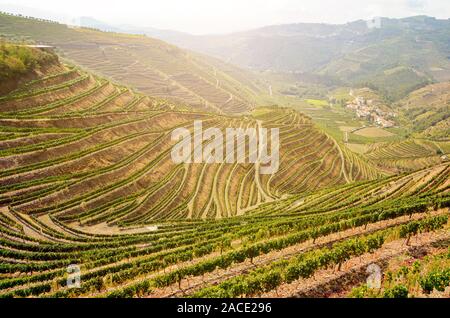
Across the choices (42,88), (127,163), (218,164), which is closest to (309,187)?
(218,164)

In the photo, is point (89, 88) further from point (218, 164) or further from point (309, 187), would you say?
point (309, 187)

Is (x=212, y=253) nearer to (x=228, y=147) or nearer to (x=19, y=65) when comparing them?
(x=228, y=147)

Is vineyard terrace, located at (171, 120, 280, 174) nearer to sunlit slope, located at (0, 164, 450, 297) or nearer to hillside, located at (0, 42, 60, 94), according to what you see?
sunlit slope, located at (0, 164, 450, 297)

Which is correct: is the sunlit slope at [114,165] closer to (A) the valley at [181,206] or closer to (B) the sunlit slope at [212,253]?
(A) the valley at [181,206]

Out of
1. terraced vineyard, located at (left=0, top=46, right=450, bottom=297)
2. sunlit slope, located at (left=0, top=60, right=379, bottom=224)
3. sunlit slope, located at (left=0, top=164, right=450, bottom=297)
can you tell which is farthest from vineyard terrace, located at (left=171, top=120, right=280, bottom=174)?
sunlit slope, located at (left=0, top=164, right=450, bottom=297)

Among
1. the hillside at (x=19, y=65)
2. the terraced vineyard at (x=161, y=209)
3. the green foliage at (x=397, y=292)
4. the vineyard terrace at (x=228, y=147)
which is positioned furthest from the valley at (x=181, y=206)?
the vineyard terrace at (x=228, y=147)

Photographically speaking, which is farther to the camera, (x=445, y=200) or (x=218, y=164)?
(x=218, y=164)

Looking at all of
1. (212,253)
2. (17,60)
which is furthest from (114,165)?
(212,253)
